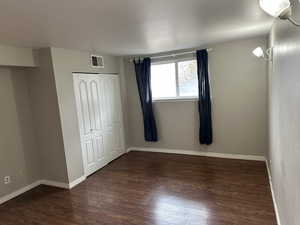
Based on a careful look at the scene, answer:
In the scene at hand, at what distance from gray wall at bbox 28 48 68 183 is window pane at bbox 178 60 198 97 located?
2.63 m

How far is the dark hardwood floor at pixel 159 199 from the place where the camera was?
2631 millimetres

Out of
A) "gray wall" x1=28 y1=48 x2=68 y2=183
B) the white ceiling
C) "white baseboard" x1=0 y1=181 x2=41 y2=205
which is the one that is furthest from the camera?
"gray wall" x1=28 y1=48 x2=68 y2=183

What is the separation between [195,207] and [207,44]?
2.96 m

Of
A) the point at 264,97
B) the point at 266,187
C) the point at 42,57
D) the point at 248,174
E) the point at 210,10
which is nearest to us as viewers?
the point at 210,10

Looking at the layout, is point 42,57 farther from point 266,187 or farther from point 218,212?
point 266,187

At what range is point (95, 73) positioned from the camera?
14.0 ft

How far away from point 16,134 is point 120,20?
268cm

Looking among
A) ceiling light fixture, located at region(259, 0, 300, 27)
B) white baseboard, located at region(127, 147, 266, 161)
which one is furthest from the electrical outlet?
ceiling light fixture, located at region(259, 0, 300, 27)

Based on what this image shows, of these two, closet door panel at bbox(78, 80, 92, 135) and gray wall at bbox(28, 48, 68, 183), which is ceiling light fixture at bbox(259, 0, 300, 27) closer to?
gray wall at bbox(28, 48, 68, 183)

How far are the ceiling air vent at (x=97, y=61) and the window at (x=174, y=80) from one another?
1.20 meters

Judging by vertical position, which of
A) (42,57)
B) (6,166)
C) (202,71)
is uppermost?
(42,57)

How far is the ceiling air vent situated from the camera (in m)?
4.21

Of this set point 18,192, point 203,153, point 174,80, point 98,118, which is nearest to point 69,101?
point 98,118

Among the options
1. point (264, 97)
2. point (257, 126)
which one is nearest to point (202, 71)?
point (264, 97)
